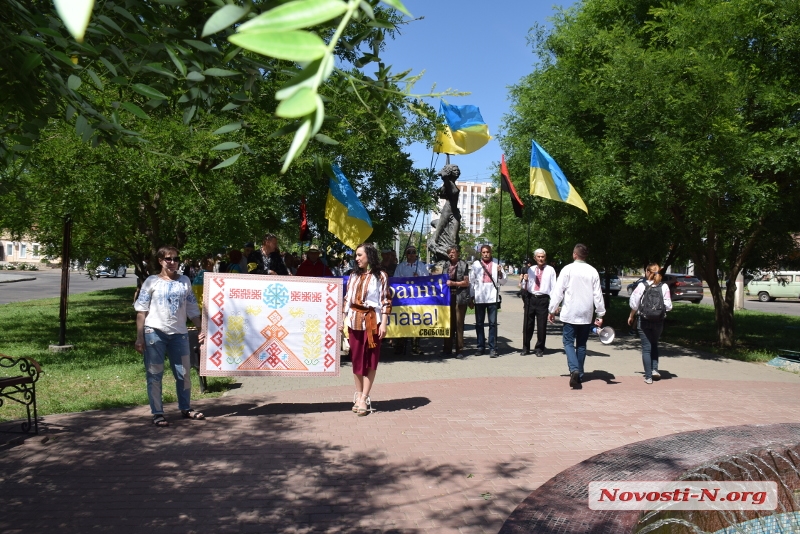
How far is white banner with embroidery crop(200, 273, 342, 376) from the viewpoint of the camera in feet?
25.1

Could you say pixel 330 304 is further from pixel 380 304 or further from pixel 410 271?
pixel 410 271

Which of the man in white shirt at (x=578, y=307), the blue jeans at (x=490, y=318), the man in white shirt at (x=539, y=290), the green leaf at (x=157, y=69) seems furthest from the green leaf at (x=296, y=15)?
the blue jeans at (x=490, y=318)

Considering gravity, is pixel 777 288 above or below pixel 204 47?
below

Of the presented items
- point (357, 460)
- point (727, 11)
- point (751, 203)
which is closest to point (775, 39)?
point (727, 11)

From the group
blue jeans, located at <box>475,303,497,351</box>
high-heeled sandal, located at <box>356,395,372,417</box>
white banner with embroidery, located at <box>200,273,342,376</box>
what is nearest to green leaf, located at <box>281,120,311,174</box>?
high-heeled sandal, located at <box>356,395,372,417</box>

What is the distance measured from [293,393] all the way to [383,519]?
14.6ft

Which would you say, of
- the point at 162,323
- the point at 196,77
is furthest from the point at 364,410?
the point at 196,77

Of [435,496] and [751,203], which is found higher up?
[751,203]

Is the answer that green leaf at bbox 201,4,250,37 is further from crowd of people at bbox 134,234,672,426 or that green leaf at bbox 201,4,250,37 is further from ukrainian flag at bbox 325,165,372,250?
ukrainian flag at bbox 325,165,372,250

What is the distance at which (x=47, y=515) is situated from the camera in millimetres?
4480

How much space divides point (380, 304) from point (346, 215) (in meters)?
3.80

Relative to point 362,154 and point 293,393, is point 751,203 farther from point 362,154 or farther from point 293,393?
point 293,393

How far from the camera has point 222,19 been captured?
152cm

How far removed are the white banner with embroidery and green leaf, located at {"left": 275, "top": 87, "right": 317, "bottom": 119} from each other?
664 cm
